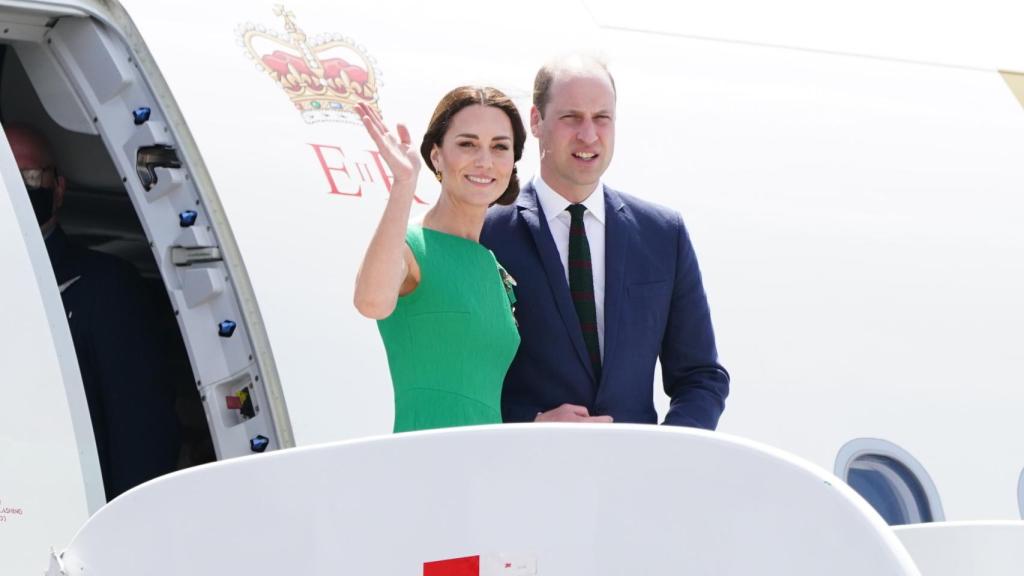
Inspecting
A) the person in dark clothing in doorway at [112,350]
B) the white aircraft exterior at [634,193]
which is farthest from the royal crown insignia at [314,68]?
the person in dark clothing in doorway at [112,350]

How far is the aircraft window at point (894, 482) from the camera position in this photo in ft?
16.4

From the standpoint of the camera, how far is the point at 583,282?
3377 millimetres

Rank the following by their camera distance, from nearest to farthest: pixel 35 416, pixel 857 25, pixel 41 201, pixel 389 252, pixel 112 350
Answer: pixel 389 252, pixel 35 416, pixel 112 350, pixel 41 201, pixel 857 25

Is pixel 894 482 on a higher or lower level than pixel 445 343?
lower

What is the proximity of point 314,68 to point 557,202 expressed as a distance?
1084 mm

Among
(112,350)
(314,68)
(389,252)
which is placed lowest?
(389,252)

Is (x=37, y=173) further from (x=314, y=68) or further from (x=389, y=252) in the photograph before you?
(x=389, y=252)

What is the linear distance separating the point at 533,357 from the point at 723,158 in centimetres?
196

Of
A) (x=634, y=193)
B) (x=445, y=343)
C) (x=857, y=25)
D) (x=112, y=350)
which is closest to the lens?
(x=445, y=343)

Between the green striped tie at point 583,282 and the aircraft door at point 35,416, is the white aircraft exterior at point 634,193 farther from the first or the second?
the green striped tie at point 583,282

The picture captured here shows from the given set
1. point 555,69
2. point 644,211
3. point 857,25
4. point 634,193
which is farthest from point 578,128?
point 857,25

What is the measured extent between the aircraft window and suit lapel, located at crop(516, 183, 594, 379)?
1.97m

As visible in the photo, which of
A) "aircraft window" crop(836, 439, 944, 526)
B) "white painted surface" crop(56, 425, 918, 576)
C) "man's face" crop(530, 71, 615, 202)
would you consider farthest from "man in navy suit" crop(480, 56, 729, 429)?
"aircraft window" crop(836, 439, 944, 526)

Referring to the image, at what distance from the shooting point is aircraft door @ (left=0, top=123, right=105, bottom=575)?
128 inches
